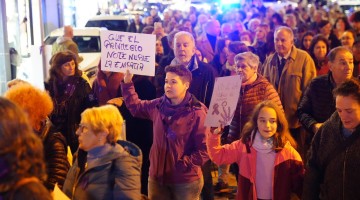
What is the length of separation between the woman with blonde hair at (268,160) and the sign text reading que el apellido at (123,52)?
1.57 metres

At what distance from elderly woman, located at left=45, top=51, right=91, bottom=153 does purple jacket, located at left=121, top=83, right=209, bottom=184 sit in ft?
4.87

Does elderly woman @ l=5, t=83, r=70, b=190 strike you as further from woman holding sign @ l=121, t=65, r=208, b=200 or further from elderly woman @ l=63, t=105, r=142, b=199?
woman holding sign @ l=121, t=65, r=208, b=200

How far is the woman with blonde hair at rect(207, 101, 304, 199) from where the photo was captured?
5066mm

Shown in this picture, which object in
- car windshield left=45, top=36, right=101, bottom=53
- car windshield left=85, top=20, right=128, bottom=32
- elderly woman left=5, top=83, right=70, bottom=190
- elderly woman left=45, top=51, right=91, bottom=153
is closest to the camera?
elderly woman left=5, top=83, right=70, bottom=190

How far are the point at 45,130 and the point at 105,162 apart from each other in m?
0.66

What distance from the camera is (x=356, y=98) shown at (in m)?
4.52

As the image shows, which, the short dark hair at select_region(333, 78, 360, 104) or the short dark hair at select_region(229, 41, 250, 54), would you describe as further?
the short dark hair at select_region(229, 41, 250, 54)

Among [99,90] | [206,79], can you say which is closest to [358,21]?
[206,79]

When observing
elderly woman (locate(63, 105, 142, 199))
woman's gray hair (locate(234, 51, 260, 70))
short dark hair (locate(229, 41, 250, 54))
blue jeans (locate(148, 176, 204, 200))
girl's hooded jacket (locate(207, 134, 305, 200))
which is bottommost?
blue jeans (locate(148, 176, 204, 200))

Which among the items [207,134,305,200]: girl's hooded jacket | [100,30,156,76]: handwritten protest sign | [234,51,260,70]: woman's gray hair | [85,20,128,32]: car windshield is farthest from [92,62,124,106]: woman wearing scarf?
[85,20,128,32]: car windshield

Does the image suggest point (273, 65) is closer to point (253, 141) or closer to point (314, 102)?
point (314, 102)

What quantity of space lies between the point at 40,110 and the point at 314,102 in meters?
3.15

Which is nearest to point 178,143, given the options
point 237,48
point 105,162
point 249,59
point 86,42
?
point 249,59

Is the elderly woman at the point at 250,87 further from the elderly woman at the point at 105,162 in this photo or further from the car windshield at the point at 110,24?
the car windshield at the point at 110,24
